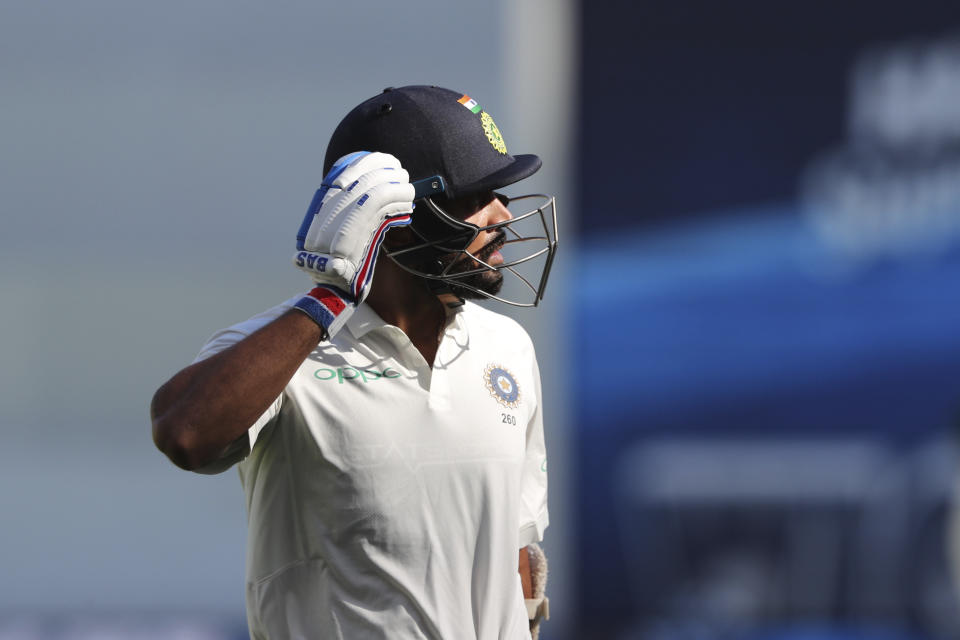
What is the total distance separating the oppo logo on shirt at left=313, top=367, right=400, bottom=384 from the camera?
1.79 metres

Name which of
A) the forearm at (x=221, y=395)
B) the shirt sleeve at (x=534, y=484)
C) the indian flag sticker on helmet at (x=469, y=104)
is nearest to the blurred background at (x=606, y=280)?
the shirt sleeve at (x=534, y=484)

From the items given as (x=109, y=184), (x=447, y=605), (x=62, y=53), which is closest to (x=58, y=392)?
(x=109, y=184)

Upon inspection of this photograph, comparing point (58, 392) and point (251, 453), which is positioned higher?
point (251, 453)

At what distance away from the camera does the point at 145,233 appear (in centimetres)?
568

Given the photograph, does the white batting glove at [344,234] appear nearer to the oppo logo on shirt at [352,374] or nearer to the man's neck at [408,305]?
the oppo logo on shirt at [352,374]

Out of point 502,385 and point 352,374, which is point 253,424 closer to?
point 352,374

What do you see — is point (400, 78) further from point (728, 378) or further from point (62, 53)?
point (728, 378)

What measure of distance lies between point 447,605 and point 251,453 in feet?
1.17

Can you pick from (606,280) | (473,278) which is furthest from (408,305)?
(606,280)

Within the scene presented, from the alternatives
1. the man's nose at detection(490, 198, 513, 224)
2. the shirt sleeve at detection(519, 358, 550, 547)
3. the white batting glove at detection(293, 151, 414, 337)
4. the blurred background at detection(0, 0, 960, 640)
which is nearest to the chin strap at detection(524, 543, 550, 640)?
the shirt sleeve at detection(519, 358, 550, 547)

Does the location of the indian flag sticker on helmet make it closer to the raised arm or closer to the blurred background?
the raised arm

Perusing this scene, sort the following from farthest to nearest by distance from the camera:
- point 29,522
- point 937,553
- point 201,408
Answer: point 29,522, point 937,553, point 201,408

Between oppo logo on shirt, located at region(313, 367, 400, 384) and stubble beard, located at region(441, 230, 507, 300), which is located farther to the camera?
stubble beard, located at region(441, 230, 507, 300)

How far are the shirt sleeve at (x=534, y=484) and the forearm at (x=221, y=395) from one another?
574 millimetres
